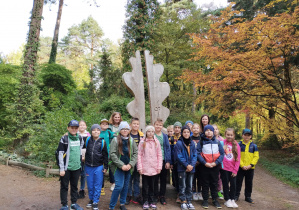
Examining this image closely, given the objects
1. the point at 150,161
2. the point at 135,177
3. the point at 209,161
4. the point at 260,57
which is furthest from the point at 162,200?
the point at 260,57

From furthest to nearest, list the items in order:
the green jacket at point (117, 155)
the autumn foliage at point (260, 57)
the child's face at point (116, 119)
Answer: the autumn foliage at point (260, 57) → the child's face at point (116, 119) → the green jacket at point (117, 155)

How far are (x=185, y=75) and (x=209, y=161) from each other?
5.98 metres

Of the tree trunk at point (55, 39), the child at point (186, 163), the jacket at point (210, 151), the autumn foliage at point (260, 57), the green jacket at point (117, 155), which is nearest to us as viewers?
the green jacket at point (117, 155)

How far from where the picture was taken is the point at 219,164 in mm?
3852

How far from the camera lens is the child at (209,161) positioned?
3812 mm

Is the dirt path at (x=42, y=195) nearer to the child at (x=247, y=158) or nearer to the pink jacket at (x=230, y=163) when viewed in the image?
the child at (x=247, y=158)

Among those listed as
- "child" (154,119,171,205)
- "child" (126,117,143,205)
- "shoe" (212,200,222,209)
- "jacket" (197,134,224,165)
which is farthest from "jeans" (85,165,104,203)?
"shoe" (212,200,222,209)

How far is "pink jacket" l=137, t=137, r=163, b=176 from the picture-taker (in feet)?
11.7

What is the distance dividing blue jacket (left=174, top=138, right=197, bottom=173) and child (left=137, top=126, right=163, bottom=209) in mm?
351

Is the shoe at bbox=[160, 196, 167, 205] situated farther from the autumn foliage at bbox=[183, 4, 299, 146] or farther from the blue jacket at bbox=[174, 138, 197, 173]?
the autumn foliage at bbox=[183, 4, 299, 146]

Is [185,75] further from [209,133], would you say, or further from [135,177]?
[135,177]

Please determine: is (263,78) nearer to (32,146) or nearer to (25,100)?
(32,146)

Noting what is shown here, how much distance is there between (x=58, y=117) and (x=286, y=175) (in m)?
8.11

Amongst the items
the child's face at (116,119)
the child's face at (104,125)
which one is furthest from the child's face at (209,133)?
the child's face at (104,125)
